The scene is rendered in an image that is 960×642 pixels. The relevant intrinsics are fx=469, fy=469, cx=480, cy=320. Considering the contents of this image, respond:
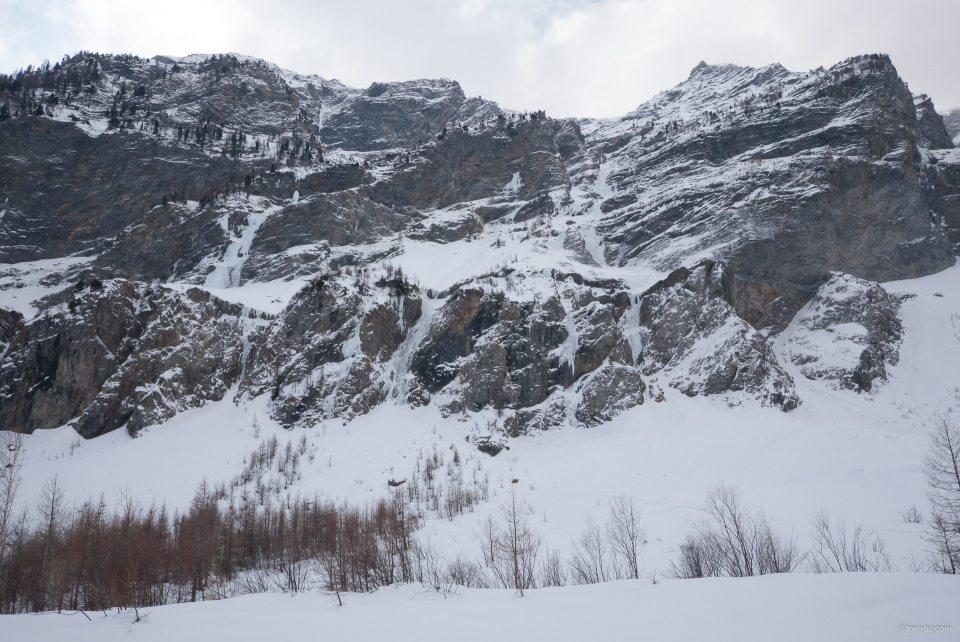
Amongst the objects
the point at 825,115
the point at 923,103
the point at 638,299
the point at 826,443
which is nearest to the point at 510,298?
the point at 638,299

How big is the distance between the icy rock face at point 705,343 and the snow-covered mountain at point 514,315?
30 centimetres

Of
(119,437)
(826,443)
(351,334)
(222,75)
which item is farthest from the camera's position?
→ (222,75)

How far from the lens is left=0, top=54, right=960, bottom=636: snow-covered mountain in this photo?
41.2 meters

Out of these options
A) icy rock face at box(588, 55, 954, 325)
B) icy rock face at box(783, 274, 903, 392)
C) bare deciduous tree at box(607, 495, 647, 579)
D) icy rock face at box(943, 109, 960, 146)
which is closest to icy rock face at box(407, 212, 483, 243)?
icy rock face at box(588, 55, 954, 325)

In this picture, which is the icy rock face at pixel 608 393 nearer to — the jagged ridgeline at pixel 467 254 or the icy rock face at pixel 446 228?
the jagged ridgeline at pixel 467 254

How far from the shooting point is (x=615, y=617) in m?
10.4

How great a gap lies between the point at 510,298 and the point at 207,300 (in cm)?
3926

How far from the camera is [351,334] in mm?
58656

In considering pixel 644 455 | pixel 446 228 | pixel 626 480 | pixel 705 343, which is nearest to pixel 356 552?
pixel 626 480

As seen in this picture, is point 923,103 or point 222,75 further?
point 222,75

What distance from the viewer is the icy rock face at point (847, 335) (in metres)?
52.2

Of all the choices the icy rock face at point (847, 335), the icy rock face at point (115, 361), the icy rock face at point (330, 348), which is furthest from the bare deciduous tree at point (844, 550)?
the icy rock face at point (115, 361)

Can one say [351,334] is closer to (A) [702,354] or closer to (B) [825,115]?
(A) [702,354]

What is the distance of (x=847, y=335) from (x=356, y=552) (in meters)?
60.6
